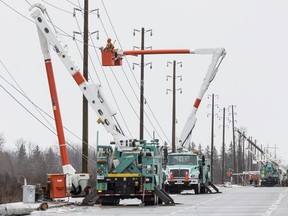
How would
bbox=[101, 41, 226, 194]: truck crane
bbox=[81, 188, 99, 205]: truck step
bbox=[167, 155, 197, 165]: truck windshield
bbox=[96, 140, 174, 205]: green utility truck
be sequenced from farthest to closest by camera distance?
1. bbox=[167, 155, 197, 165]: truck windshield
2. bbox=[101, 41, 226, 194]: truck crane
3. bbox=[81, 188, 99, 205]: truck step
4. bbox=[96, 140, 174, 205]: green utility truck

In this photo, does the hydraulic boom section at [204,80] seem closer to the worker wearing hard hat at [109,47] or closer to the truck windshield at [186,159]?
the truck windshield at [186,159]

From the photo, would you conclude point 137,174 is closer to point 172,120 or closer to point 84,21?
point 84,21

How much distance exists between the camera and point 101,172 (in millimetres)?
32406

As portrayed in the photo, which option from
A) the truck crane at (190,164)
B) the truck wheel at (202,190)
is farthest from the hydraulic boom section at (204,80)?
the truck wheel at (202,190)

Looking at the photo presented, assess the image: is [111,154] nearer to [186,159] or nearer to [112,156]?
[112,156]

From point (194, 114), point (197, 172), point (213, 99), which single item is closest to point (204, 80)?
point (194, 114)

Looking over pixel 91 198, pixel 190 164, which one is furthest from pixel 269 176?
pixel 91 198

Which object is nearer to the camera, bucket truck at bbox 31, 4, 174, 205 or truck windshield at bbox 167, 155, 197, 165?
bucket truck at bbox 31, 4, 174, 205

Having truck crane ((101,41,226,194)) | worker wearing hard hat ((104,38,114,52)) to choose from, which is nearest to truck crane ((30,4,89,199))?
worker wearing hard hat ((104,38,114,52))

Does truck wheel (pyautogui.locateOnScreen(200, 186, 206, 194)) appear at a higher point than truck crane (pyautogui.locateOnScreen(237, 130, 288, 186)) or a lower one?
lower

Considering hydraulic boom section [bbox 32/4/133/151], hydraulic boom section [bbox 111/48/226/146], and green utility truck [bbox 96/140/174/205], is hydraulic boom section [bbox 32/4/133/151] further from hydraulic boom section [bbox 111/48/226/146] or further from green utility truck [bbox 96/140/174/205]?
hydraulic boom section [bbox 111/48/226/146]

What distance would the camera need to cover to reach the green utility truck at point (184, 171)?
49406 mm

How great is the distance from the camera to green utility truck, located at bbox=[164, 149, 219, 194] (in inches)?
1945

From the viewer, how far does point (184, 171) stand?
49.5 meters
